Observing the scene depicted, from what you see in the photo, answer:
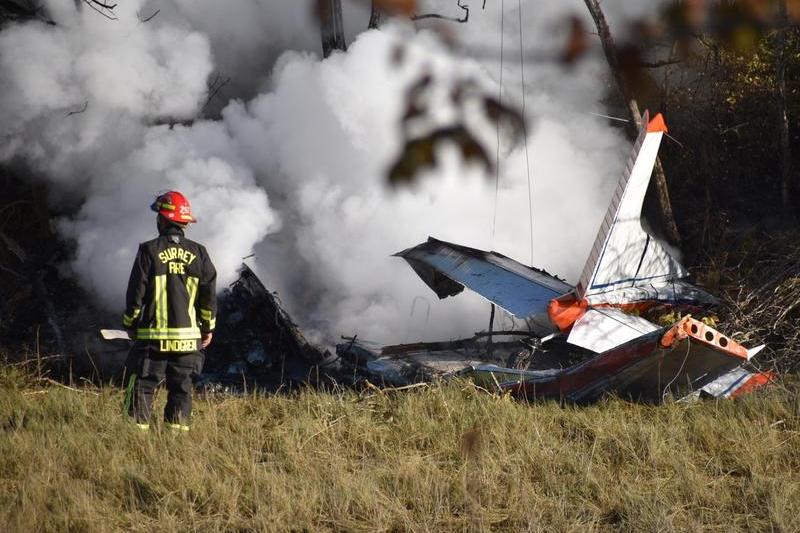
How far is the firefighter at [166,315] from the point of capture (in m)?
4.86

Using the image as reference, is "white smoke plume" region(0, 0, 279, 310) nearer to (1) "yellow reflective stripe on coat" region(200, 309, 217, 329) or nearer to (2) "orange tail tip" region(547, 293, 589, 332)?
(1) "yellow reflective stripe on coat" region(200, 309, 217, 329)

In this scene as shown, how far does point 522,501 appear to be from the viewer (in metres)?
3.87

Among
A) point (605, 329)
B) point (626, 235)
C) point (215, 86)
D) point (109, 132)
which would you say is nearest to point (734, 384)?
point (605, 329)

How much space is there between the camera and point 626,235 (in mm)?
6641

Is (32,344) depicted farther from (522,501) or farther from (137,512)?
(522,501)

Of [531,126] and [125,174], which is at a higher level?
[531,126]

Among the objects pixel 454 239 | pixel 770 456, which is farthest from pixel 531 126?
Result: pixel 770 456

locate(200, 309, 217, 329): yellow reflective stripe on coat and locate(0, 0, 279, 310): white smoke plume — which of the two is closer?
locate(200, 309, 217, 329): yellow reflective stripe on coat

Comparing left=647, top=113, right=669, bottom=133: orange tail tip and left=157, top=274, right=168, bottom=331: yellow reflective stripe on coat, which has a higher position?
left=647, top=113, right=669, bottom=133: orange tail tip

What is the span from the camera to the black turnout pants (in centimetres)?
490

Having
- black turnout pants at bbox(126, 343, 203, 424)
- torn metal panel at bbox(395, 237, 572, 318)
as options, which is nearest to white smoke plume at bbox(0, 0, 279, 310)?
torn metal panel at bbox(395, 237, 572, 318)

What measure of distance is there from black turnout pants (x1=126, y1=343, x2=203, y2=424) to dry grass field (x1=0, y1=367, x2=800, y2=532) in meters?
0.18

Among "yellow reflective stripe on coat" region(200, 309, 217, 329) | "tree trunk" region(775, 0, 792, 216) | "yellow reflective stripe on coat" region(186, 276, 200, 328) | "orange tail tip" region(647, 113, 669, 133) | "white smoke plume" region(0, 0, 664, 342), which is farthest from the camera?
"white smoke plume" region(0, 0, 664, 342)

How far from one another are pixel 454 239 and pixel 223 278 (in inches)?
124
